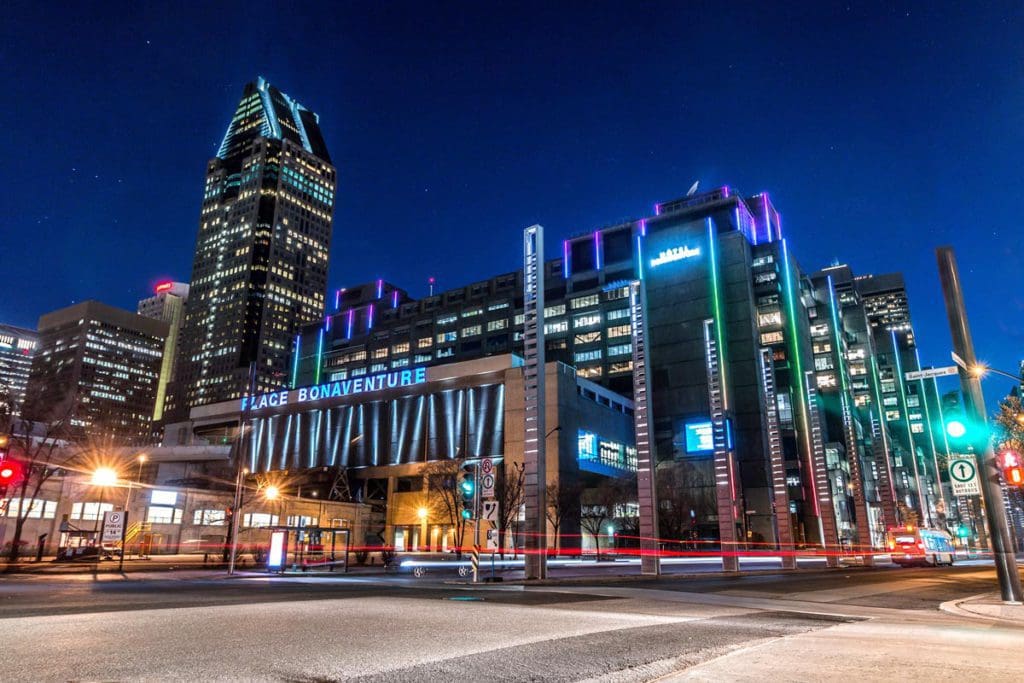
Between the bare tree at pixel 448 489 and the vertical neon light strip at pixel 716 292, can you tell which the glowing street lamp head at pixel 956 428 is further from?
the vertical neon light strip at pixel 716 292

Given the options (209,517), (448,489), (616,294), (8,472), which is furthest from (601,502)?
(8,472)

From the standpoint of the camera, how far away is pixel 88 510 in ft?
169

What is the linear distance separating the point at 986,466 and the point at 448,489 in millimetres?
58117

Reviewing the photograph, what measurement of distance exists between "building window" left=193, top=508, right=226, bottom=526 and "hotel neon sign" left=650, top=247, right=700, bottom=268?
282 ft

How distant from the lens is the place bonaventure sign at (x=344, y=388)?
311 ft

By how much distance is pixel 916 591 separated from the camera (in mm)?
23344

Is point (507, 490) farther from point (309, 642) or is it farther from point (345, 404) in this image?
point (309, 642)

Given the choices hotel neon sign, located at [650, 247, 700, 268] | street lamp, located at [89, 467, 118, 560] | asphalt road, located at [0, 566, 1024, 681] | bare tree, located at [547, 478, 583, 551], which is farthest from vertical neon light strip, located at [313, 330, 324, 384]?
asphalt road, located at [0, 566, 1024, 681]

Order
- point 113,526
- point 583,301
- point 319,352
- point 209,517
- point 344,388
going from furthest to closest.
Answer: point 319,352 → point 583,301 → point 344,388 → point 209,517 → point 113,526

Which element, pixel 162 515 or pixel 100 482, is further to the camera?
pixel 162 515

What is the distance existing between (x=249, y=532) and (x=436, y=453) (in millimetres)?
31109

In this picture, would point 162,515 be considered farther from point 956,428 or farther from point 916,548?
point 916,548

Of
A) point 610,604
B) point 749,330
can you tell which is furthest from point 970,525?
point 610,604

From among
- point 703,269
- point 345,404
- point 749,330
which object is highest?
point 703,269
